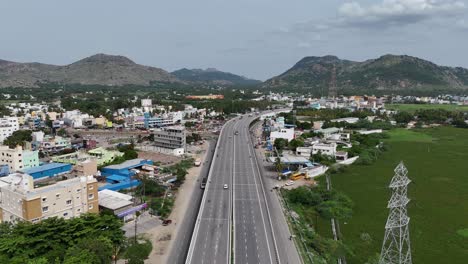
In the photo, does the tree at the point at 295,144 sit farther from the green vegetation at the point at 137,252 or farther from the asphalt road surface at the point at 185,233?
the green vegetation at the point at 137,252

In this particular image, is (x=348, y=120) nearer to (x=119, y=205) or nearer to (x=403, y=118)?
(x=403, y=118)

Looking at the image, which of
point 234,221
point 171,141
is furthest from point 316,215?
point 171,141

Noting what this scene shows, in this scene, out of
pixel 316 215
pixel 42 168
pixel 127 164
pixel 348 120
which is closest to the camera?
pixel 316 215

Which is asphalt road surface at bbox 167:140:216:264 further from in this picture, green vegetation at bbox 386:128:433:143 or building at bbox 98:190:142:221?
green vegetation at bbox 386:128:433:143

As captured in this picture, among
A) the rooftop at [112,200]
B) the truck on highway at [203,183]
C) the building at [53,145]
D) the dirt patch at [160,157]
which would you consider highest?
the building at [53,145]

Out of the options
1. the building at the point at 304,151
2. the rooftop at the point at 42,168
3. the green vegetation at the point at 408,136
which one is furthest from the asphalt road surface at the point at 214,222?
the green vegetation at the point at 408,136

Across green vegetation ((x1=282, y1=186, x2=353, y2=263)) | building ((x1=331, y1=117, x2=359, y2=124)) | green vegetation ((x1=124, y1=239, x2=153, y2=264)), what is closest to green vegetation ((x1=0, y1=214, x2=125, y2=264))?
green vegetation ((x1=124, y1=239, x2=153, y2=264))
